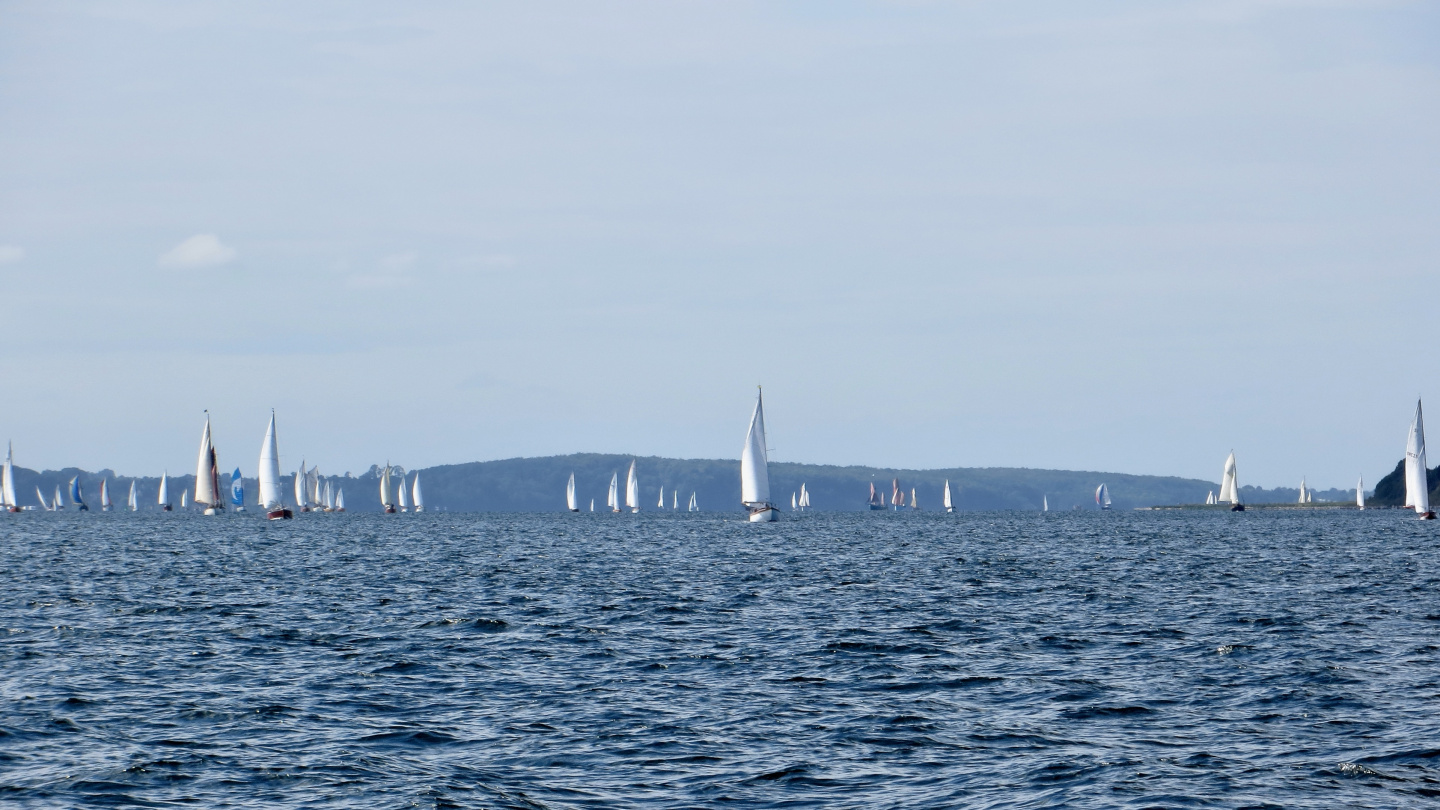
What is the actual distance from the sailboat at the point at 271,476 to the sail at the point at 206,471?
7.91m

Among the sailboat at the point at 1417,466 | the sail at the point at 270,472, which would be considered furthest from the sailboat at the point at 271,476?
the sailboat at the point at 1417,466

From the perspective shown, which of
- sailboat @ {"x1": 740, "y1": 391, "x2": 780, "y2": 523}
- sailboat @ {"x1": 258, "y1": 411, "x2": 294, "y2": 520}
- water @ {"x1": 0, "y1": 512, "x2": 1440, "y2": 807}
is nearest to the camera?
water @ {"x1": 0, "y1": 512, "x2": 1440, "y2": 807}

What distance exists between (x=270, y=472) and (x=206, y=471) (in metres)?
15.8

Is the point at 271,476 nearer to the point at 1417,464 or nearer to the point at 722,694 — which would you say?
the point at 1417,464

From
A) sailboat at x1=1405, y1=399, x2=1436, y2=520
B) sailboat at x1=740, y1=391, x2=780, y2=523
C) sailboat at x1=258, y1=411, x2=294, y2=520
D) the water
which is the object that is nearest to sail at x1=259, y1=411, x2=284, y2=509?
sailboat at x1=258, y1=411, x2=294, y2=520

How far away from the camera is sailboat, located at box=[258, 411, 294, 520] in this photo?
535 feet

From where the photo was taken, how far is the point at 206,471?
177750 millimetres

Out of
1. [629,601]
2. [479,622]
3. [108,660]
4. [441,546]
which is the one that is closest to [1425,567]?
[629,601]

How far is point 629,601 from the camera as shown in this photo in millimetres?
51562

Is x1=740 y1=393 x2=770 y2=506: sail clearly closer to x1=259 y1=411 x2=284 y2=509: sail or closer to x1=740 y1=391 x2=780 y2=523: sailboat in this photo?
x1=740 y1=391 x2=780 y2=523: sailboat

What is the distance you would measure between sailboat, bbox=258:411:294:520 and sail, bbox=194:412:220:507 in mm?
7911

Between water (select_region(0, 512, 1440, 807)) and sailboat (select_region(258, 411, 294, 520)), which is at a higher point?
sailboat (select_region(258, 411, 294, 520))

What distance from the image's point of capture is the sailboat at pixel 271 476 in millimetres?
163125

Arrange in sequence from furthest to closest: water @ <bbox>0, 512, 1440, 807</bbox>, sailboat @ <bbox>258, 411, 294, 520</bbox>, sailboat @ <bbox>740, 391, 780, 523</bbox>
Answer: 1. sailboat @ <bbox>258, 411, 294, 520</bbox>
2. sailboat @ <bbox>740, 391, 780, 523</bbox>
3. water @ <bbox>0, 512, 1440, 807</bbox>
